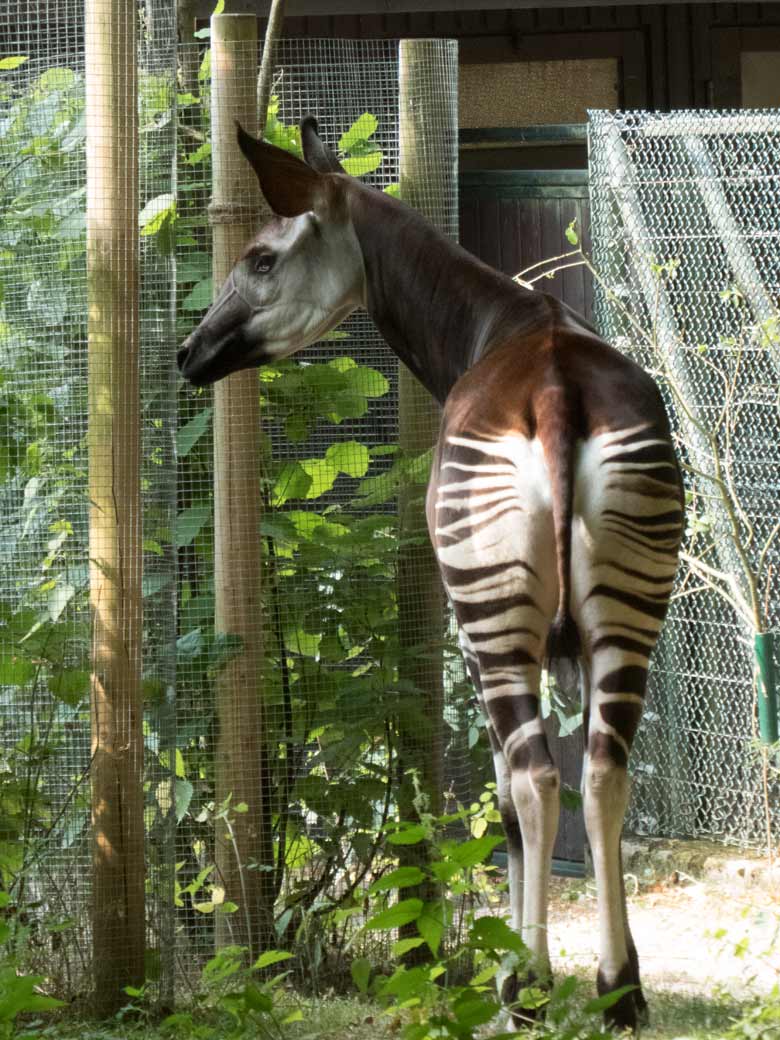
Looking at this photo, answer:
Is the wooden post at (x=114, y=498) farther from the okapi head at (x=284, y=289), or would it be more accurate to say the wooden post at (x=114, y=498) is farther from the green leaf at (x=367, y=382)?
the green leaf at (x=367, y=382)

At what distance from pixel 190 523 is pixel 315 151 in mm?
1049

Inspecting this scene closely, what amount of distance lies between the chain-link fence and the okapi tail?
2.26 metres

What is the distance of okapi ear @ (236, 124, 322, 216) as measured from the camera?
11.6ft

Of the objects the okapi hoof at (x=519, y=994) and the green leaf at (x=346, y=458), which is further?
the green leaf at (x=346, y=458)

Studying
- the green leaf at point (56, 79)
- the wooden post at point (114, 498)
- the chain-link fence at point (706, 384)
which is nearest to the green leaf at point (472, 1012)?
the wooden post at point (114, 498)

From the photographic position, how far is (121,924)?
3473mm

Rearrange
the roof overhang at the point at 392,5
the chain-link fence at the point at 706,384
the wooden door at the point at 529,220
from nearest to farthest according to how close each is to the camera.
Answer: the chain-link fence at the point at 706,384
the wooden door at the point at 529,220
the roof overhang at the point at 392,5

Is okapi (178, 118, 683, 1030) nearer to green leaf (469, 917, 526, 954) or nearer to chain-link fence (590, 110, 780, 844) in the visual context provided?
green leaf (469, 917, 526, 954)

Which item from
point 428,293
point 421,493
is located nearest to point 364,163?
point 428,293

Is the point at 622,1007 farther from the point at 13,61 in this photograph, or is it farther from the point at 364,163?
the point at 13,61

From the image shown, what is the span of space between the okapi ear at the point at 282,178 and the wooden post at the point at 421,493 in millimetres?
552

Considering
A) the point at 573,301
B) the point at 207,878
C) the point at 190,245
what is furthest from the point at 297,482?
the point at 573,301

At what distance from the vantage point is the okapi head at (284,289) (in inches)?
146

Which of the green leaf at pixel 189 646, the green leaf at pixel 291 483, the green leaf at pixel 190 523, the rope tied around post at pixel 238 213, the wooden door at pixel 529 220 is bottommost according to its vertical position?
the green leaf at pixel 189 646
